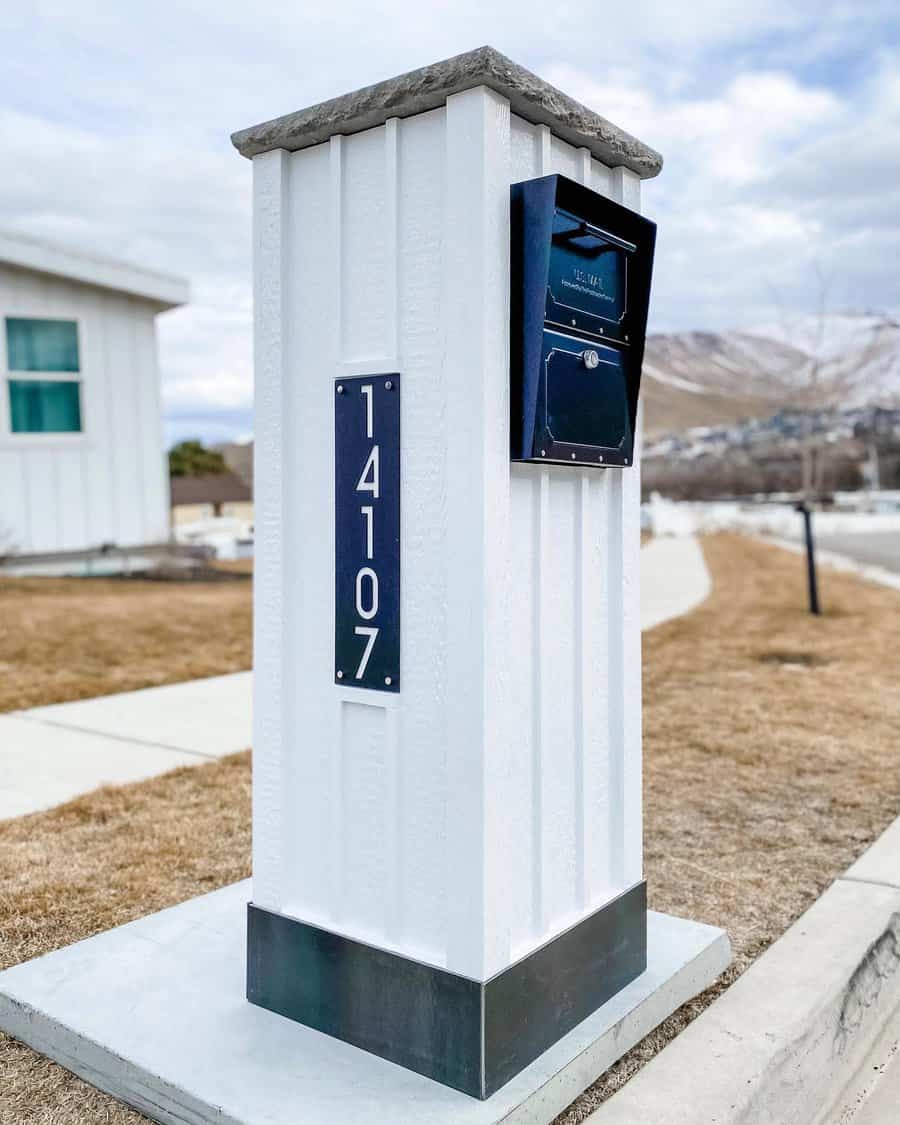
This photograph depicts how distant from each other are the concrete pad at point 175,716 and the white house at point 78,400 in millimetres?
6831

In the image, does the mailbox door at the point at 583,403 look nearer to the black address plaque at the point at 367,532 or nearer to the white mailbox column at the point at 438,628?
the white mailbox column at the point at 438,628

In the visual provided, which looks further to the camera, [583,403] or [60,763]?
[60,763]

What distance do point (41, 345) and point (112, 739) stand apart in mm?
8791

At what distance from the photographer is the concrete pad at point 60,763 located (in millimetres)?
4418

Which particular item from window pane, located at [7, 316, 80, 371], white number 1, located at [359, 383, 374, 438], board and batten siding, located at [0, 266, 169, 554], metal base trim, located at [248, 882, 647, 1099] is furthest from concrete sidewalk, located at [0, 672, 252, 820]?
window pane, located at [7, 316, 80, 371]

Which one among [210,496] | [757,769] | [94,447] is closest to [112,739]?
[757,769]

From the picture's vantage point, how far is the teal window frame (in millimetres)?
12422

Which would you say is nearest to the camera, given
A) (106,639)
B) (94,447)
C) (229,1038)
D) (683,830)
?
(229,1038)

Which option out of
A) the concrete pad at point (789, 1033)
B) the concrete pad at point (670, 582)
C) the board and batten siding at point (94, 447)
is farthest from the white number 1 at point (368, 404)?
the board and batten siding at point (94, 447)

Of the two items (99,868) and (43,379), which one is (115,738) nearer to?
(99,868)

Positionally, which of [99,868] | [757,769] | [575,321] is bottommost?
[757,769]

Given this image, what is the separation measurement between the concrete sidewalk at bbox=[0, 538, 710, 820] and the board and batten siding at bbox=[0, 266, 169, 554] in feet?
21.7

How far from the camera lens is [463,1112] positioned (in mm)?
2076

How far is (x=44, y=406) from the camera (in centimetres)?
1274
